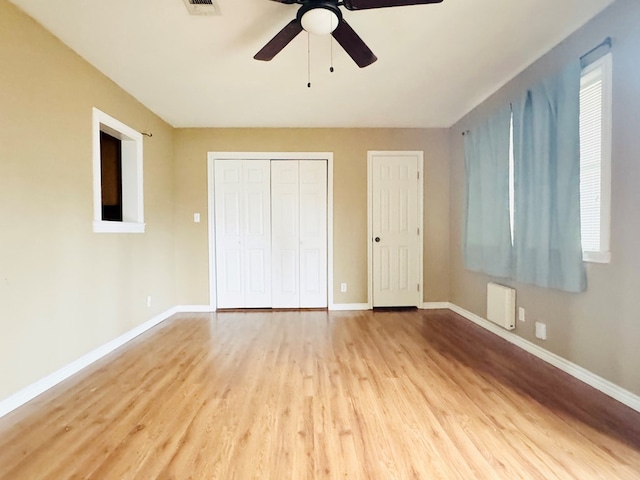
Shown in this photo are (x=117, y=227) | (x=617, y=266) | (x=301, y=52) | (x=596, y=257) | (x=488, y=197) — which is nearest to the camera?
(x=617, y=266)

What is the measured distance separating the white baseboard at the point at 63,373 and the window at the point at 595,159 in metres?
3.85

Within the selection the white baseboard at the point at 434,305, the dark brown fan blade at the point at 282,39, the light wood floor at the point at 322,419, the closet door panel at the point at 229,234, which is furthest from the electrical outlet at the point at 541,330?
the closet door panel at the point at 229,234

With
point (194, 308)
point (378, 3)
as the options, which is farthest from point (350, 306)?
point (378, 3)

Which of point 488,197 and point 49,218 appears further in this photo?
point 488,197

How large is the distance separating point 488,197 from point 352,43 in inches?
85.4

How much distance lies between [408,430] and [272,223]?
10.3ft

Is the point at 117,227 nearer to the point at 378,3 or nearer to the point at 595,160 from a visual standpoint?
the point at 378,3

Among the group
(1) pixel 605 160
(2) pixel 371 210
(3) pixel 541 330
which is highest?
(1) pixel 605 160

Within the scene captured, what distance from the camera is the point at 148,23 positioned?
214 centimetres

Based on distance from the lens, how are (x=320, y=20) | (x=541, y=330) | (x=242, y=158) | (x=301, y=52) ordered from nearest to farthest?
(x=320, y=20) → (x=301, y=52) → (x=541, y=330) → (x=242, y=158)

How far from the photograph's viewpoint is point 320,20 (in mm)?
Answer: 1818

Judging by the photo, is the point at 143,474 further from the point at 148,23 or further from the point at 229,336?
the point at 148,23

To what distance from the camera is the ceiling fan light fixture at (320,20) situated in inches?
70.0

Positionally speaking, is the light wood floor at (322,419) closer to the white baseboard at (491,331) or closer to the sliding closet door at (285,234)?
the white baseboard at (491,331)
